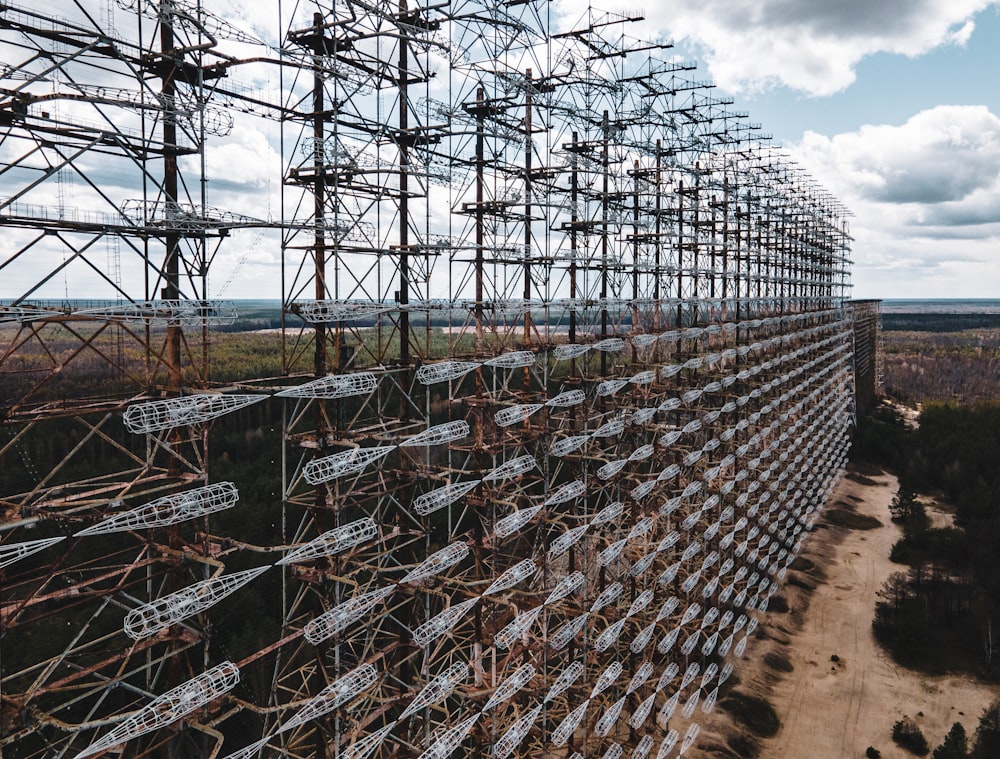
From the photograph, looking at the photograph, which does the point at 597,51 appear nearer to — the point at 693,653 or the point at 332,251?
the point at 332,251

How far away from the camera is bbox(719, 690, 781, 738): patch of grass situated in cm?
3619

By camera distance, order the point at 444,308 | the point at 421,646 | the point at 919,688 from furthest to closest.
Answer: the point at 919,688 < the point at 444,308 < the point at 421,646

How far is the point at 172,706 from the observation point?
1426cm

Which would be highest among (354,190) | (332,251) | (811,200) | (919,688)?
(811,200)

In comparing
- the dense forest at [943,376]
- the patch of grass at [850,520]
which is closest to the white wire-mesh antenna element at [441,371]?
the patch of grass at [850,520]

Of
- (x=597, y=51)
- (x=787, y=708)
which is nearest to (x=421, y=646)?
(x=787, y=708)

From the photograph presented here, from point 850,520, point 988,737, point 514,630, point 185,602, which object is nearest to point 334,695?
point 185,602

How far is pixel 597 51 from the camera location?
1375 inches

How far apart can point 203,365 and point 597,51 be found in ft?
89.9

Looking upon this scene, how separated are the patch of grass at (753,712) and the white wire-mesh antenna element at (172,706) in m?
31.0

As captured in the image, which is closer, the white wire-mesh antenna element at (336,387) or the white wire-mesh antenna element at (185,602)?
the white wire-mesh antenna element at (185,602)

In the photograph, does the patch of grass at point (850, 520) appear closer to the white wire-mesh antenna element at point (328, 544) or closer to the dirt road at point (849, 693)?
the dirt road at point (849, 693)

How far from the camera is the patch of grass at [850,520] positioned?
66.6 meters

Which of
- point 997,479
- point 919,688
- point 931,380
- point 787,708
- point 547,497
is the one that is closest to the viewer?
point 547,497
